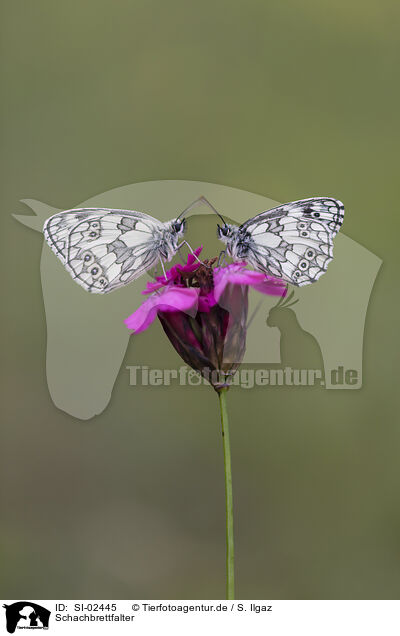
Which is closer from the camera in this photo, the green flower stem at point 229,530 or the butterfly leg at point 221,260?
the green flower stem at point 229,530

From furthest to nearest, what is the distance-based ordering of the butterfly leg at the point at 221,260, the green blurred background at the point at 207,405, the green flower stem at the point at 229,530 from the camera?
the green blurred background at the point at 207,405, the butterfly leg at the point at 221,260, the green flower stem at the point at 229,530

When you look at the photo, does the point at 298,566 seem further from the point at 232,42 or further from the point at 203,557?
the point at 232,42

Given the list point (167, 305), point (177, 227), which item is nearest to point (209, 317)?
point (167, 305)
